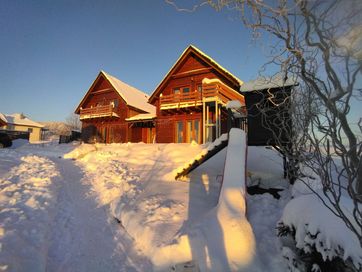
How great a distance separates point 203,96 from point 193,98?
148 cm

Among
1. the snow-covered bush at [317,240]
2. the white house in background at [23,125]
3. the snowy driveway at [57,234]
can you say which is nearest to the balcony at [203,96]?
the snowy driveway at [57,234]

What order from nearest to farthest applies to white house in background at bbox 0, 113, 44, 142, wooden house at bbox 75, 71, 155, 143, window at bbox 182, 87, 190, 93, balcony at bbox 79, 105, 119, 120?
window at bbox 182, 87, 190, 93, wooden house at bbox 75, 71, 155, 143, balcony at bbox 79, 105, 119, 120, white house in background at bbox 0, 113, 44, 142

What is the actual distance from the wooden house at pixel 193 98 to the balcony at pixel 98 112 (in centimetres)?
560

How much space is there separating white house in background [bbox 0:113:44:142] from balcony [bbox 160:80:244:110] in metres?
44.5

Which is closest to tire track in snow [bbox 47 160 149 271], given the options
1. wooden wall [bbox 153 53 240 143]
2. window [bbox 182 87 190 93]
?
wooden wall [bbox 153 53 240 143]

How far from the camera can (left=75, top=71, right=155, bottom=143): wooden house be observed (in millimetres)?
26062

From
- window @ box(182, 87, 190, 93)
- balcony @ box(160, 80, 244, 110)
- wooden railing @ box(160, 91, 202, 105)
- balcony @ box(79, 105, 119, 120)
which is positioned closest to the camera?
balcony @ box(160, 80, 244, 110)

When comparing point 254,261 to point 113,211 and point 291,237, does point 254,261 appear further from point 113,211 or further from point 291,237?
point 113,211

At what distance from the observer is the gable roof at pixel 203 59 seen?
1827 cm

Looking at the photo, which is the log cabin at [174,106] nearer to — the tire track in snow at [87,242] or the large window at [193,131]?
the large window at [193,131]

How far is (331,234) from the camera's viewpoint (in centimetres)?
338

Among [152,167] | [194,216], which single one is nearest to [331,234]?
[194,216]

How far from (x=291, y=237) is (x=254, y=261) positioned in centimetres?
100

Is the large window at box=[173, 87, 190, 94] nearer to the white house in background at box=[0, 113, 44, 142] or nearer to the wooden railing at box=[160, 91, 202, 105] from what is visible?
the wooden railing at box=[160, 91, 202, 105]
